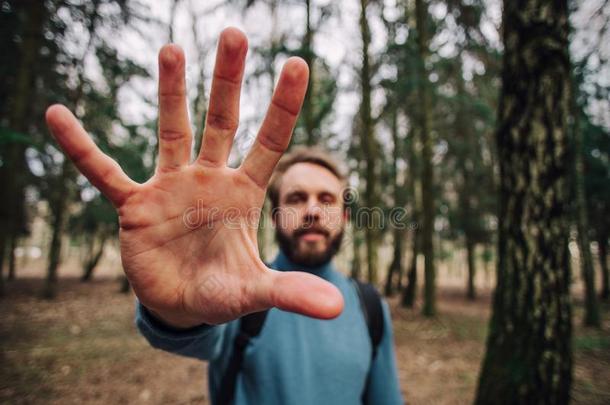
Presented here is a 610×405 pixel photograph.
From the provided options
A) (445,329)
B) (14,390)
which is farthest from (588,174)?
(14,390)

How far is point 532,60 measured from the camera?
2609mm

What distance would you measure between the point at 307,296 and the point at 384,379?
5.31 ft

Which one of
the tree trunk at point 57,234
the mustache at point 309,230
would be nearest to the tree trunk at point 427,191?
the mustache at point 309,230

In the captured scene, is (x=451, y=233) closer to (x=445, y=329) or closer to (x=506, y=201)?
(x=445, y=329)

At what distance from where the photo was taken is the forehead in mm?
2363

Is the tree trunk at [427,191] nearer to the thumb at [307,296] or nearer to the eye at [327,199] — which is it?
the eye at [327,199]

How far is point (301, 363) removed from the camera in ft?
5.98

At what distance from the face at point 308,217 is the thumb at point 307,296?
1366 millimetres

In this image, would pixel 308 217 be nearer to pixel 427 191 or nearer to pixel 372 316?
pixel 372 316

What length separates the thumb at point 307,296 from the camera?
873 millimetres

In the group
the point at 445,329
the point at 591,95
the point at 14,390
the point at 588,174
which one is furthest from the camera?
the point at 588,174

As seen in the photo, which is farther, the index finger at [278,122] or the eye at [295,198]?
the eye at [295,198]

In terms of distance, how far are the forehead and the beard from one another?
0.30 metres

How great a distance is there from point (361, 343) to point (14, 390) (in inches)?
213
